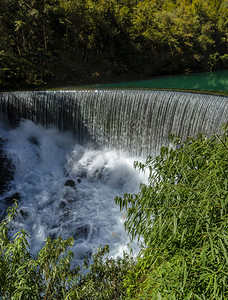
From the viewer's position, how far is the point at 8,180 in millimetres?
9391

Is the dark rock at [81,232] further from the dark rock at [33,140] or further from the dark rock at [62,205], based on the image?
the dark rock at [33,140]

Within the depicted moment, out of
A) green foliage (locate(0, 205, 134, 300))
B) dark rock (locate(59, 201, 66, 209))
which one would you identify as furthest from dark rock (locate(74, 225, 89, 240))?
green foliage (locate(0, 205, 134, 300))

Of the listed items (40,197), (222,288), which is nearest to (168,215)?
(222,288)

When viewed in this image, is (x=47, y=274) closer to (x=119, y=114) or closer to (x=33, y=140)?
(x=119, y=114)

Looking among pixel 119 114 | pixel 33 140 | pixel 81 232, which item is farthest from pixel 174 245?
pixel 33 140

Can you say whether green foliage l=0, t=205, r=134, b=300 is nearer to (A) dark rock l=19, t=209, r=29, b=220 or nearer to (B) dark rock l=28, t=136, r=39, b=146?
(A) dark rock l=19, t=209, r=29, b=220

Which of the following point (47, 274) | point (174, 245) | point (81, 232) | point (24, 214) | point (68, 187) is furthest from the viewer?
point (68, 187)

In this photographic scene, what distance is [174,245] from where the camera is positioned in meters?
2.04

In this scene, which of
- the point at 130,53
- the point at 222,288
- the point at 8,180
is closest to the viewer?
the point at 222,288

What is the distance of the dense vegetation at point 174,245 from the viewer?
1615 mm

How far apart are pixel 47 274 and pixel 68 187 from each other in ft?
23.0

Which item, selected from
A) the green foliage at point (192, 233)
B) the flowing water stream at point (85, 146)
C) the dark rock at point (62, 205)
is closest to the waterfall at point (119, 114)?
the flowing water stream at point (85, 146)

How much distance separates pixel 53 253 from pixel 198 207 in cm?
165

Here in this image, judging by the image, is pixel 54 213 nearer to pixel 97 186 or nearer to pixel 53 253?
pixel 97 186
